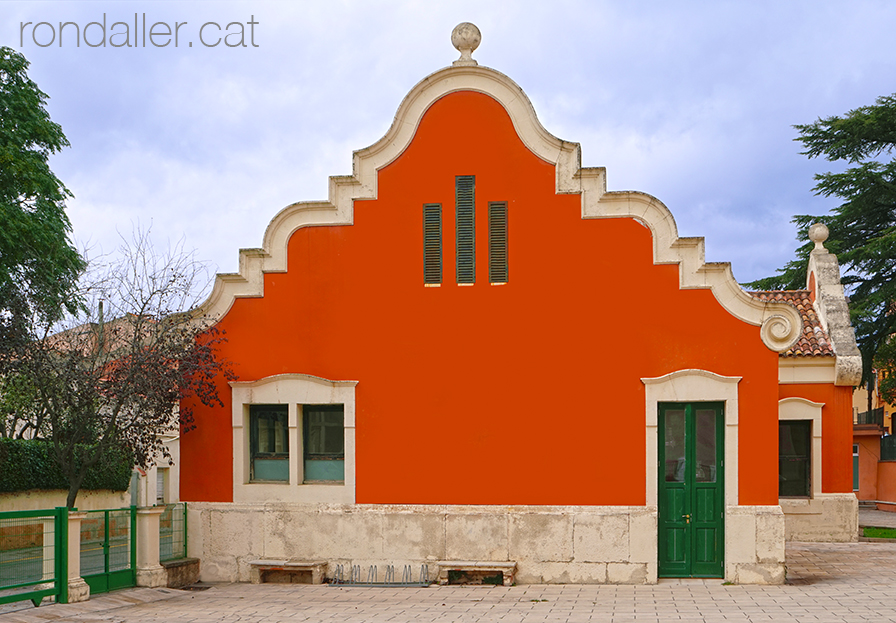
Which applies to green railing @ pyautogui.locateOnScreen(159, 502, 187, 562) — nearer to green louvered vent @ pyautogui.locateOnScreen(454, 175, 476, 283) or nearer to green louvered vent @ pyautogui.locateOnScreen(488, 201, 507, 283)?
green louvered vent @ pyautogui.locateOnScreen(454, 175, 476, 283)

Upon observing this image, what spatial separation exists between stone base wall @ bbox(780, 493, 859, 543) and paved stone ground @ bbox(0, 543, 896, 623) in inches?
198

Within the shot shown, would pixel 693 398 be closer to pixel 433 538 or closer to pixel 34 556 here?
pixel 433 538

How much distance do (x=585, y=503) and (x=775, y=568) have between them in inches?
123

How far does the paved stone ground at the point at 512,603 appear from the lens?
475 inches

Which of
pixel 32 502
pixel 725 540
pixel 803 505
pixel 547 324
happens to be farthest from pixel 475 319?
pixel 32 502

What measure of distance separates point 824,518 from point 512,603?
35.4 feet

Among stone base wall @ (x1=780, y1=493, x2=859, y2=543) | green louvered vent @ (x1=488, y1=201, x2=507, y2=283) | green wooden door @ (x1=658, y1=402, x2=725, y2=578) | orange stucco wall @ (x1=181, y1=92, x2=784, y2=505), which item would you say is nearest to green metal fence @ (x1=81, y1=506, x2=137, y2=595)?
orange stucco wall @ (x1=181, y1=92, x2=784, y2=505)

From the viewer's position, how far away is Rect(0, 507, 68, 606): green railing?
12.2 m

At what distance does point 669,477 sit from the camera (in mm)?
14891

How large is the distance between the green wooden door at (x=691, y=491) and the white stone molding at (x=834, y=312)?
7.54m

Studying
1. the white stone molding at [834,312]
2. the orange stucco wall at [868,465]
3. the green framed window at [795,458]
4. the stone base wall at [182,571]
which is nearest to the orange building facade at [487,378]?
the stone base wall at [182,571]

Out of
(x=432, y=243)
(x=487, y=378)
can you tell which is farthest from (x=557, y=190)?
(x=487, y=378)

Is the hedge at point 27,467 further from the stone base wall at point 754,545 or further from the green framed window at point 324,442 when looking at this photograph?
the stone base wall at point 754,545

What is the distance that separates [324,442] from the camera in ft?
52.2
